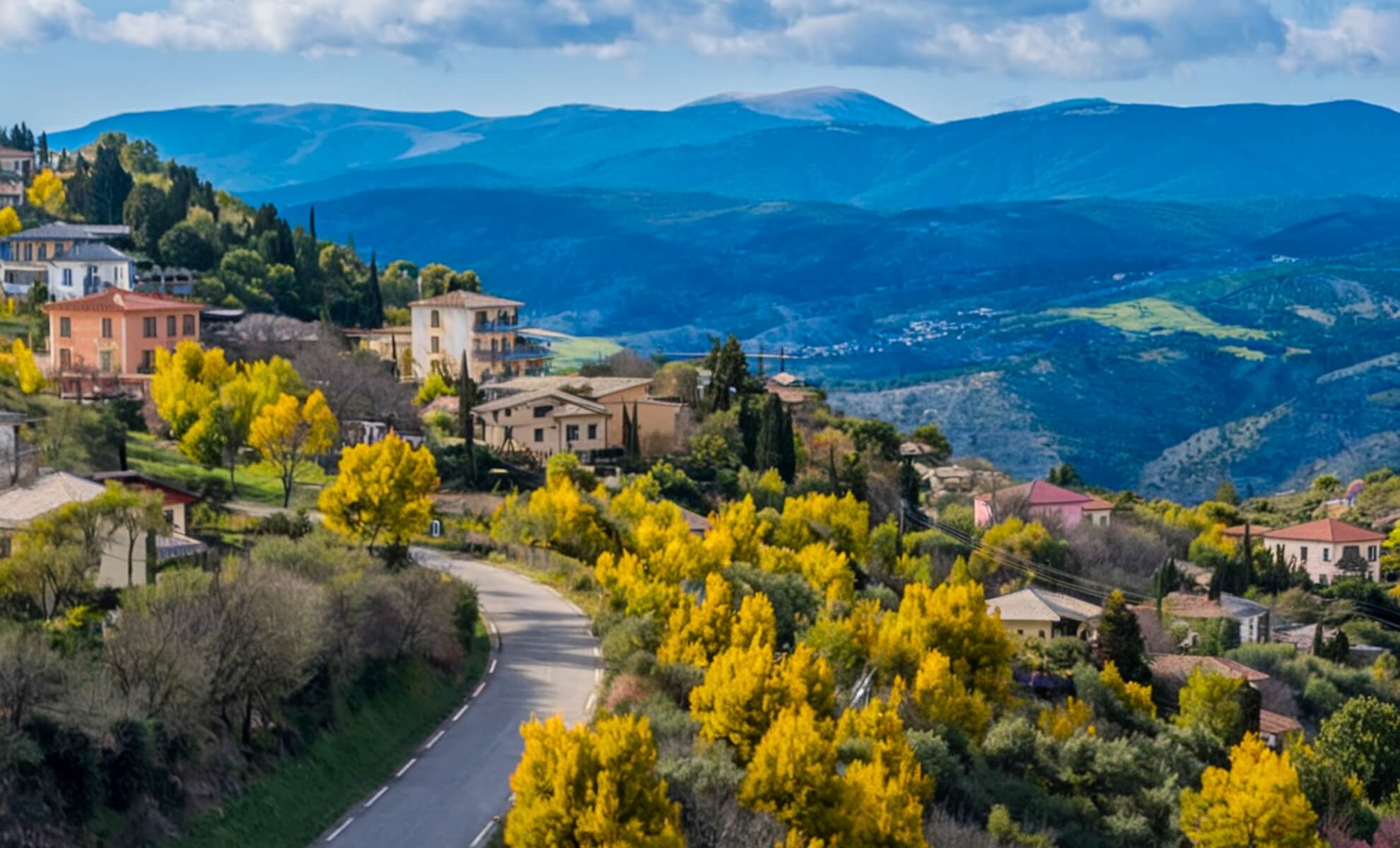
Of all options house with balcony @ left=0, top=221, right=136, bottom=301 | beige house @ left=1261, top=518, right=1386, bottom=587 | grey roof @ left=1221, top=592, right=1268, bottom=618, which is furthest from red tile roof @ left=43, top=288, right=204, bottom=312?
beige house @ left=1261, top=518, right=1386, bottom=587

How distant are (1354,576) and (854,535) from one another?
3488 cm

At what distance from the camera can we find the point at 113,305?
220ft

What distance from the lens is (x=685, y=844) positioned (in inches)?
1118

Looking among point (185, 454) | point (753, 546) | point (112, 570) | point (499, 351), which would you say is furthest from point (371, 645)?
point (499, 351)

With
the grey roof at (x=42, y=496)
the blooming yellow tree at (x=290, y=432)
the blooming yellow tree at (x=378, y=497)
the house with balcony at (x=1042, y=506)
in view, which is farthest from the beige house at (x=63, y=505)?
the house with balcony at (x=1042, y=506)

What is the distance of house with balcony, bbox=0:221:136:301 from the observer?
76.2 m

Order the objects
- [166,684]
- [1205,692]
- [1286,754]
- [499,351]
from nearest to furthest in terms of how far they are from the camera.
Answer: [166,684]
[1286,754]
[1205,692]
[499,351]

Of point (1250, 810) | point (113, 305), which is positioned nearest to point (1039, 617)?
point (1250, 810)

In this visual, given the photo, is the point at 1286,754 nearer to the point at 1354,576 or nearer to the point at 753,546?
the point at 753,546

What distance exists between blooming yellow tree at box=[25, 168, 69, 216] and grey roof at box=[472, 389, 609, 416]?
28570 mm

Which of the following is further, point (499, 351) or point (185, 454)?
point (499, 351)

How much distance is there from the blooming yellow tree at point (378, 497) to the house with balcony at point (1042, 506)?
3529 centimetres

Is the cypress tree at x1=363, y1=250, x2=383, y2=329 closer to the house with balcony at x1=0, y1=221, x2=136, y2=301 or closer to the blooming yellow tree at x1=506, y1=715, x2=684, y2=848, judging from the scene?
the house with balcony at x1=0, y1=221, x2=136, y2=301

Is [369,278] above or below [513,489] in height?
above
